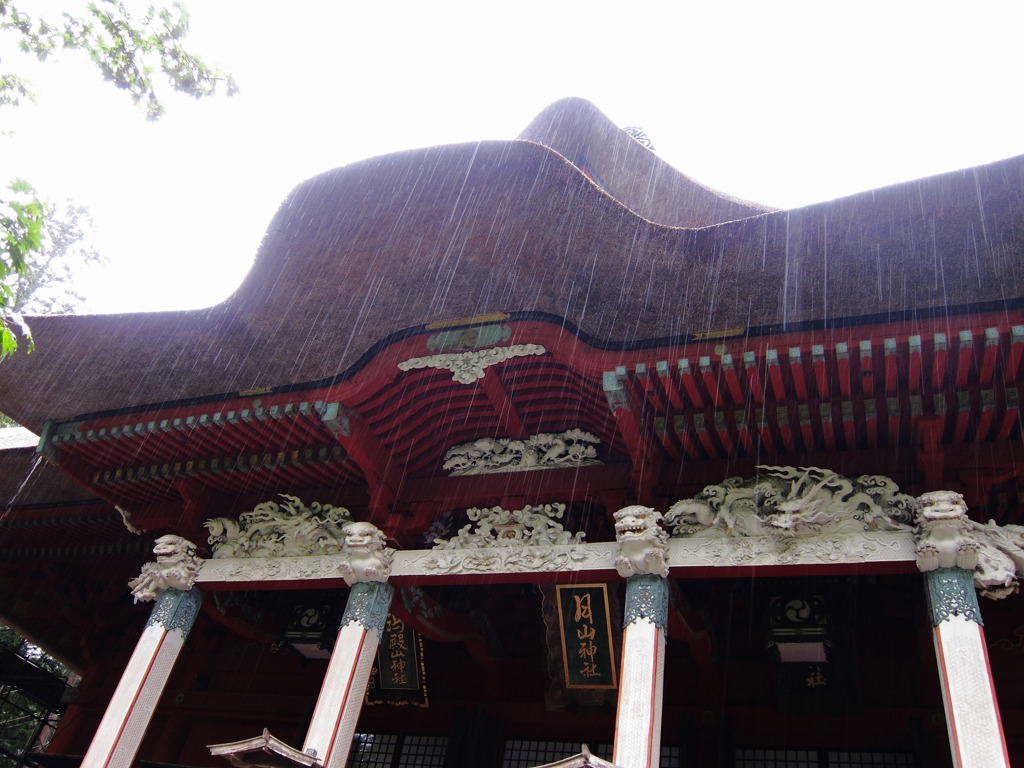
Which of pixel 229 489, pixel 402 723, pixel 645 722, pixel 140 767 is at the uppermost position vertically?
pixel 229 489

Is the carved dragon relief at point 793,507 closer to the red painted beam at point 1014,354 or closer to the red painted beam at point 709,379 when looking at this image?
the red painted beam at point 709,379

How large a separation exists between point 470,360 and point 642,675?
316cm

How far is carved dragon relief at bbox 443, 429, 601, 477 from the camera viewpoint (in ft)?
25.5

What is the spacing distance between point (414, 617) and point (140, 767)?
2796 mm

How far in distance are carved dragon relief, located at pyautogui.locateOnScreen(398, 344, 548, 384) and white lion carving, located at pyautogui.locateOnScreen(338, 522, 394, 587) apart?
5.65 feet

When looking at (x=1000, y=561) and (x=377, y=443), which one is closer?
(x=1000, y=561)

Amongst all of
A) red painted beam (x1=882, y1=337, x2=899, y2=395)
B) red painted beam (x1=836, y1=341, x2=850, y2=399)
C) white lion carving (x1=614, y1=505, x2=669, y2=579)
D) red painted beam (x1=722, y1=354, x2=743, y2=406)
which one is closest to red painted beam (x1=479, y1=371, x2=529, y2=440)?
white lion carving (x1=614, y1=505, x2=669, y2=579)

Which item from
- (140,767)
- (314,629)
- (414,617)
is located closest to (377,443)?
(414,617)

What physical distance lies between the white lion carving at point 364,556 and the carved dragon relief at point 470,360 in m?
1.72

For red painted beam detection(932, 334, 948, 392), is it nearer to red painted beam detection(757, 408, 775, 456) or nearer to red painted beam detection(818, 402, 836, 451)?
red painted beam detection(818, 402, 836, 451)

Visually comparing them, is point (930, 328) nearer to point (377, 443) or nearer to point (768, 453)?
point (768, 453)

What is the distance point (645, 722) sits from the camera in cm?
577

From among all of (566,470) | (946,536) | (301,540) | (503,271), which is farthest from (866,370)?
(301,540)

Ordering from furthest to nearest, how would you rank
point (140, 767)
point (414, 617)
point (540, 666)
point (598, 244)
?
point (540, 666), point (414, 617), point (598, 244), point (140, 767)
